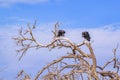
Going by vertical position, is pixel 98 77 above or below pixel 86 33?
below

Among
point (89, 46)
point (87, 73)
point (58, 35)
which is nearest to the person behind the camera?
point (87, 73)

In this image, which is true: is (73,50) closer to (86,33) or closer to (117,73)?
(86,33)

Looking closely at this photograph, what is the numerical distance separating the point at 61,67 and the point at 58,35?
882 mm

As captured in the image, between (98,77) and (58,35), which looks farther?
(58,35)

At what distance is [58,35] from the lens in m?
9.68

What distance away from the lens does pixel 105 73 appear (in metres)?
9.30

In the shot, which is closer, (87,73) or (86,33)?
(87,73)

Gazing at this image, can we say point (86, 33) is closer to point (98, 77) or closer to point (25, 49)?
point (98, 77)

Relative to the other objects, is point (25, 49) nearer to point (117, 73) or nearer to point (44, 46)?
point (44, 46)

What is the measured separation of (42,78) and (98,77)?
1.63 m

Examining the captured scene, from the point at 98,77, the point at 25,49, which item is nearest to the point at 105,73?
the point at 98,77

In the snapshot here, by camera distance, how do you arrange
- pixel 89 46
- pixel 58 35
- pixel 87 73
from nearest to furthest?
1. pixel 87 73
2. pixel 89 46
3. pixel 58 35

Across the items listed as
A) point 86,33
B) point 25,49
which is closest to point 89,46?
point 86,33

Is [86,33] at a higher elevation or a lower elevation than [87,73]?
higher
